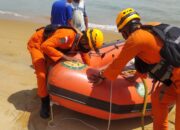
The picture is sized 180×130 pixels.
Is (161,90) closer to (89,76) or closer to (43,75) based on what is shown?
(89,76)

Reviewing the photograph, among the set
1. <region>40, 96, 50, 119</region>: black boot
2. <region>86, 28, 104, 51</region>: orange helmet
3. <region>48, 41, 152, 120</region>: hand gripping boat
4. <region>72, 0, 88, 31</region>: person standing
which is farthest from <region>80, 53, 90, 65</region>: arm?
<region>72, 0, 88, 31</region>: person standing

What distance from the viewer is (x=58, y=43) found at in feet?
13.6

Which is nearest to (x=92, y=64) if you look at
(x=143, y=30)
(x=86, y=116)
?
(x=86, y=116)

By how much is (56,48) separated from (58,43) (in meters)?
0.12

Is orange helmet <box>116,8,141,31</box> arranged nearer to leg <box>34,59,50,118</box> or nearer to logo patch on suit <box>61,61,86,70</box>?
logo patch on suit <box>61,61,86,70</box>

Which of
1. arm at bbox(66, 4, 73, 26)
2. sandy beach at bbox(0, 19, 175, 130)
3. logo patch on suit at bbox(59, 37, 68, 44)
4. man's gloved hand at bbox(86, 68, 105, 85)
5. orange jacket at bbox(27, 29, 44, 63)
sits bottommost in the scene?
sandy beach at bbox(0, 19, 175, 130)

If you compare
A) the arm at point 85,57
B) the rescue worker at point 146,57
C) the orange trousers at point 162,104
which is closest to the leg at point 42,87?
the arm at point 85,57

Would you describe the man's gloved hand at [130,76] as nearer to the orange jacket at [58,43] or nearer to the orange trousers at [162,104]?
the orange trousers at [162,104]

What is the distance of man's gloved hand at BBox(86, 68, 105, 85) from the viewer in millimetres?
3848

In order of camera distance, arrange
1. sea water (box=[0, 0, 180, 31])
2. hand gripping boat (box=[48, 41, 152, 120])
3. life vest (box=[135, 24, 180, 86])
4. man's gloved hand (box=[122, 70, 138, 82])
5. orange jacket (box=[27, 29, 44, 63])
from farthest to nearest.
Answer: sea water (box=[0, 0, 180, 31]) < orange jacket (box=[27, 29, 44, 63]) < man's gloved hand (box=[122, 70, 138, 82]) < hand gripping boat (box=[48, 41, 152, 120]) < life vest (box=[135, 24, 180, 86])

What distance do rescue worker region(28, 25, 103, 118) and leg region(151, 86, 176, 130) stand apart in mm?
1085

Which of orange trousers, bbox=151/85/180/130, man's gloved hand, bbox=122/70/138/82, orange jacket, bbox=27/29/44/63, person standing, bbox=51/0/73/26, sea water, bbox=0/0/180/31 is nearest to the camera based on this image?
orange trousers, bbox=151/85/180/130

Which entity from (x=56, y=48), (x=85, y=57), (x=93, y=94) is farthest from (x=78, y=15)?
(x=93, y=94)

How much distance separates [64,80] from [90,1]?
9997 millimetres
